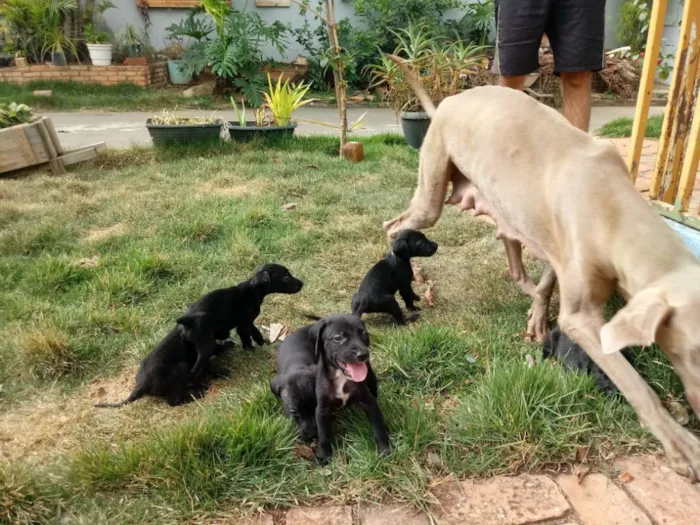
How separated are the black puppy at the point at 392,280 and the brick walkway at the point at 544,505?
54.6 inches

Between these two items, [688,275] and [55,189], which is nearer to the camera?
[688,275]

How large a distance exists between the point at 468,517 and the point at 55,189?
225 inches

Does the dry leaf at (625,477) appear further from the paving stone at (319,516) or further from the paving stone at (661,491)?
the paving stone at (319,516)

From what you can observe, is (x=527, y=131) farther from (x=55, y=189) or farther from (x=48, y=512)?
(x=55, y=189)

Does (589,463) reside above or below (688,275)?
below

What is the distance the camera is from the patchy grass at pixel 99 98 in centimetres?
1206

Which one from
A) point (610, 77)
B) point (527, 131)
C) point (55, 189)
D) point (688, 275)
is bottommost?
point (610, 77)

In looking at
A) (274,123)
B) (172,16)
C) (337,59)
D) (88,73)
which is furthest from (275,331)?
(172,16)

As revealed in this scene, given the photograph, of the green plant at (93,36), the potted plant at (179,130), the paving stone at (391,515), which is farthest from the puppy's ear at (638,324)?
the green plant at (93,36)

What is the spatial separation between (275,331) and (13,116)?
531cm

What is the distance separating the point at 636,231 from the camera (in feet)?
7.22

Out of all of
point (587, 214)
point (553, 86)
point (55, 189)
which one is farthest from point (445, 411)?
point (553, 86)

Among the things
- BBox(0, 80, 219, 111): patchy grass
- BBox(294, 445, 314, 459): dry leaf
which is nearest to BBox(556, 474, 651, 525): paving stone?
BBox(294, 445, 314, 459): dry leaf

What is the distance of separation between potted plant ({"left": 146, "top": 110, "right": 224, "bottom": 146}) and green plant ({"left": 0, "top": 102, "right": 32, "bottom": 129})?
4.56ft
